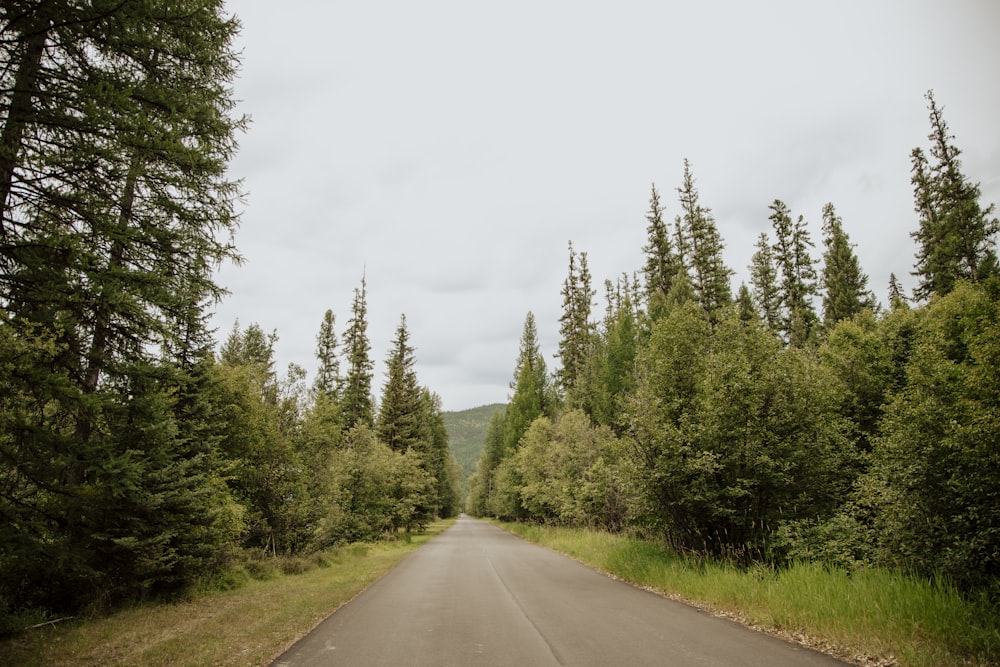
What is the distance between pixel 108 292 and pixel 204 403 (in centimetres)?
768

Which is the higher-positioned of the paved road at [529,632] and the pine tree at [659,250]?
the pine tree at [659,250]

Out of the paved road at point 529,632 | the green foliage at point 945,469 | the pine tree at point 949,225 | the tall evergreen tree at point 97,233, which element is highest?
the pine tree at point 949,225

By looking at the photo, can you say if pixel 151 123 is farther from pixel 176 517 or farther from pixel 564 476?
pixel 564 476

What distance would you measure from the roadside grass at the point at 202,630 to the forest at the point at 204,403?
2.27ft

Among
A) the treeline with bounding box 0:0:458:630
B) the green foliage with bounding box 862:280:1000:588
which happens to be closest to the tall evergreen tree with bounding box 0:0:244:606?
the treeline with bounding box 0:0:458:630

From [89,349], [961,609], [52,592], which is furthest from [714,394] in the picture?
[52,592]

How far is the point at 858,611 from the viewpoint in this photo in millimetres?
7117

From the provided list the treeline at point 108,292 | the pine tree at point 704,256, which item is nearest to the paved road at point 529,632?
the treeline at point 108,292

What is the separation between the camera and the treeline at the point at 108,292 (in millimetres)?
5906

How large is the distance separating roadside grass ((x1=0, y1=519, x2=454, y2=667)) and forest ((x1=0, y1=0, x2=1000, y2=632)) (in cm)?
69

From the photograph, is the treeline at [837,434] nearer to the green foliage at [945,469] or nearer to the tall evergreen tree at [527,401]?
the green foliage at [945,469]

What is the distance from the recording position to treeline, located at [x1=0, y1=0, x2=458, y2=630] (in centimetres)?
591

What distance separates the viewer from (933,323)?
15320 mm

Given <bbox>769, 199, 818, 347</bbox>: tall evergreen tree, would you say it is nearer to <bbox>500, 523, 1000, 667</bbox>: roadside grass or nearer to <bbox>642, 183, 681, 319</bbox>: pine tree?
<bbox>642, 183, 681, 319</bbox>: pine tree
